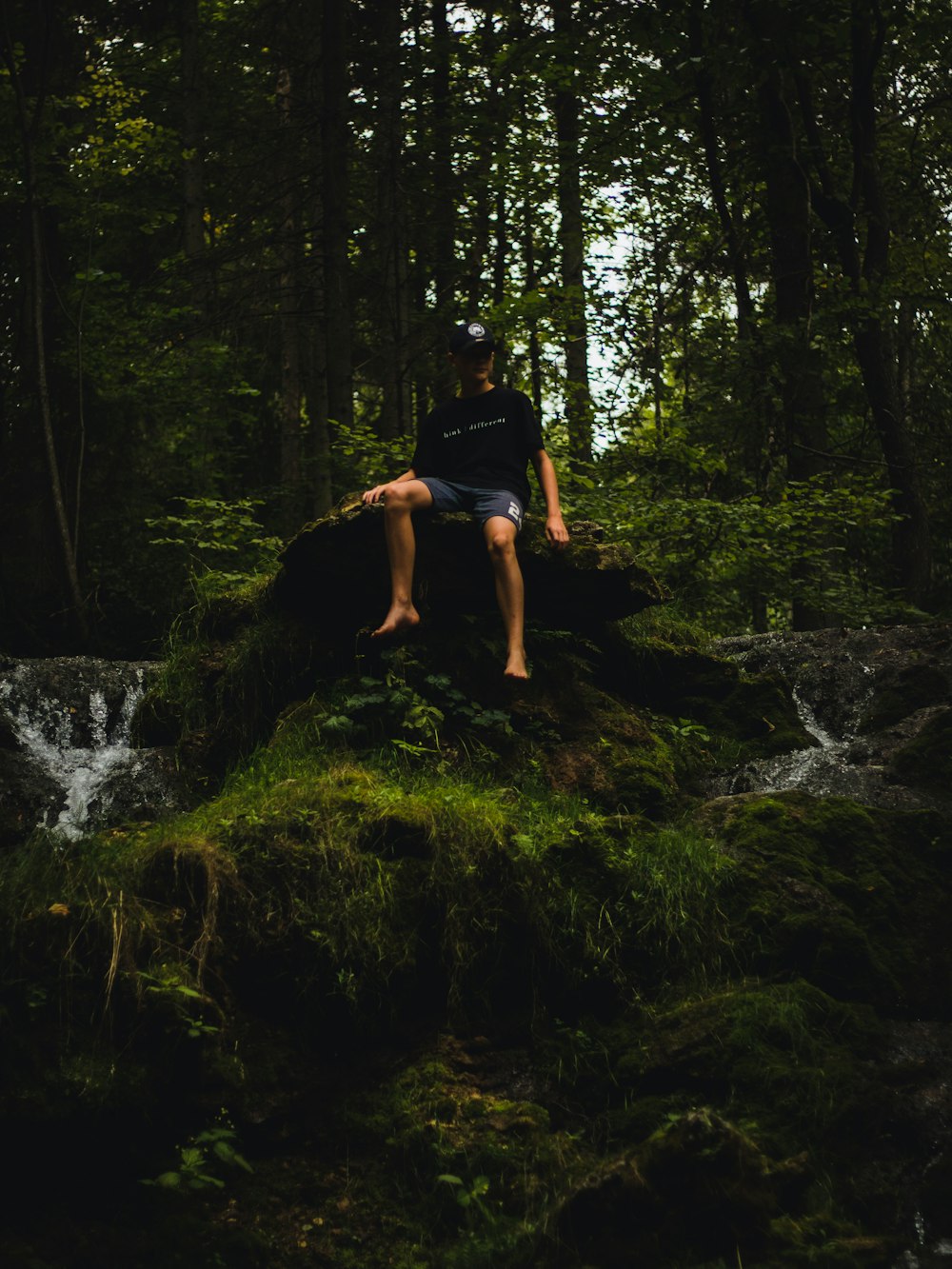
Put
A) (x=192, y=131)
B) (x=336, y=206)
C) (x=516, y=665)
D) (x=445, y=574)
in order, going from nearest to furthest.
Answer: (x=516, y=665)
(x=445, y=574)
(x=336, y=206)
(x=192, y=131)

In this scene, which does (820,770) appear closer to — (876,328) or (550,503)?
(550,503)

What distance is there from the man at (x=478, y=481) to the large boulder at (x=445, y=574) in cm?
19

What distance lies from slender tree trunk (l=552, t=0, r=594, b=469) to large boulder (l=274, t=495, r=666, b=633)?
4636 mm

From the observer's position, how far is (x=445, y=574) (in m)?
6.77

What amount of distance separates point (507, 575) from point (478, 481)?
67 cm

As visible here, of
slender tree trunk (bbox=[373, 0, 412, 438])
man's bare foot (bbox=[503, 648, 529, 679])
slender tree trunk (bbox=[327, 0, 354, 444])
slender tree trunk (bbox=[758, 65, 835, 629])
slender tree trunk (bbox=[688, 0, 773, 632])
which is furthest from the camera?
slender tree trunk (bbox=[373, 0, 412, 438])

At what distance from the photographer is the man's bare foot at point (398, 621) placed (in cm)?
617

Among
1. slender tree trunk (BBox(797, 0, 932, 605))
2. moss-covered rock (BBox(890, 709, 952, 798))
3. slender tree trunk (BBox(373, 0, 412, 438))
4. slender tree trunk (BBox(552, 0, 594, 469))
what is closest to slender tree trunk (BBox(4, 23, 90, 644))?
slender tree trunk (BBox(373, 0, 412, 438))

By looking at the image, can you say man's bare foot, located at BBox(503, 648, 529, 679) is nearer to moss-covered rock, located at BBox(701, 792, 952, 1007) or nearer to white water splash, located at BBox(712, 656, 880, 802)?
moss-covered rock, located at BBox(701, 792, 952, 1007)

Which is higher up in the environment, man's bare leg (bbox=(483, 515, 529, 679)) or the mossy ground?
man's bare leg (bbox=(483, 515, 529, 679))

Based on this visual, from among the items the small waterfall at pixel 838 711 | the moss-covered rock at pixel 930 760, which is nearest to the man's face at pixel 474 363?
the small waterfall at pixel 838 711

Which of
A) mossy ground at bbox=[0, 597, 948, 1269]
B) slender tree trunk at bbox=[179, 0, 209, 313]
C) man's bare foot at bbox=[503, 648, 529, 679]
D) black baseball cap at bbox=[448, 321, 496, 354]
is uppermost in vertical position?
slender tree trunk at bbox=[179, 0, 209, 313]

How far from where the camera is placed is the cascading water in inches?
254

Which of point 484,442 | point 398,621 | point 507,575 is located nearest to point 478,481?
point 484,442
